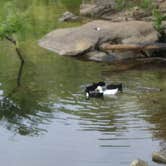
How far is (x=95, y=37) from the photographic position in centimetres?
3081

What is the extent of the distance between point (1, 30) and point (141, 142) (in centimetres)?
1081

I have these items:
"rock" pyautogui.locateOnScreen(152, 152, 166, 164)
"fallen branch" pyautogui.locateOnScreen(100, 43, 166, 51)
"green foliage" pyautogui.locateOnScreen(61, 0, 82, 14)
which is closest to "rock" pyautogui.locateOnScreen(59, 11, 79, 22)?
"green foliage" pyautogui.locateOnScreen(61, 0, 82, 14)

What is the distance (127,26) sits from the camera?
106ft

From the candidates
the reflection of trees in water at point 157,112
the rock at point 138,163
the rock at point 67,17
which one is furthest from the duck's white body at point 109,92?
the rock at point 67,17

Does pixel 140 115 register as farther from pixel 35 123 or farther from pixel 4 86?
pixel 4 86

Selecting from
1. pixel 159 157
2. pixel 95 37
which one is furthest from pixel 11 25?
pixel 159 157

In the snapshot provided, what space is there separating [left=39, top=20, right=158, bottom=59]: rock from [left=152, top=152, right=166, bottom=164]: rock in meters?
14.5

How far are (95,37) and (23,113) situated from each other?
1083 centimetres

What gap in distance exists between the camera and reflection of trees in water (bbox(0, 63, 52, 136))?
63.3 ft

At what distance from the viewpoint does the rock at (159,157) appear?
15688 millimetres

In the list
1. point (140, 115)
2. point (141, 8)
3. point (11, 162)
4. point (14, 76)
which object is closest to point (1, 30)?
point (14, 76)

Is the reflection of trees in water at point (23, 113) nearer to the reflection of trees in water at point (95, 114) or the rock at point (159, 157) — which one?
the reflection of trees in water at point (95, 114)

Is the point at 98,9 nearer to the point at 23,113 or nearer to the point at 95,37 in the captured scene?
the point at 95,37

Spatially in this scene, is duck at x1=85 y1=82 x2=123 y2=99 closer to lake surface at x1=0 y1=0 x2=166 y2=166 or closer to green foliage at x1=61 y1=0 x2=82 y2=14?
lake surface at x1=0 y1=0 x2=166 y2=166
